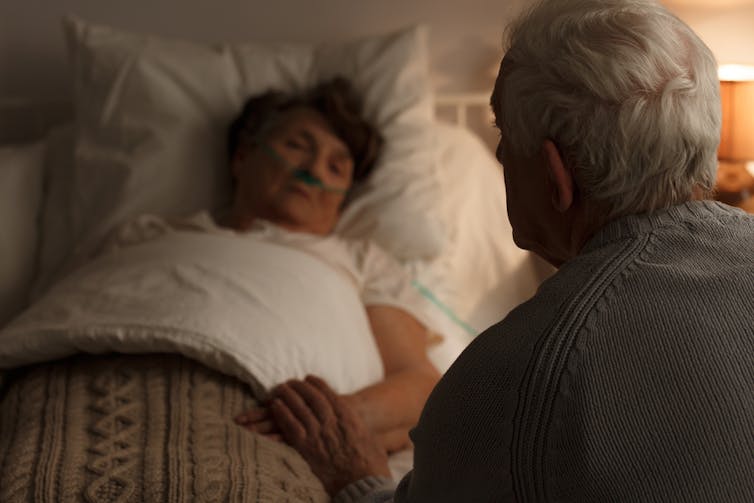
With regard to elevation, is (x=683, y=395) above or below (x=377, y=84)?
above

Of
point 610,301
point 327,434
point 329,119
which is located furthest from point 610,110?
point 329,119

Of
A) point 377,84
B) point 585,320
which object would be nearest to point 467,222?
point 377,84

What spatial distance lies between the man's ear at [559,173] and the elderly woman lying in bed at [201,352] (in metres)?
0.57

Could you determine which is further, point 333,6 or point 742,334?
point 333,6

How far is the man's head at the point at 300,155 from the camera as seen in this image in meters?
2.15

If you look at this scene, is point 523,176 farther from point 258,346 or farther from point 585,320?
point 258,346

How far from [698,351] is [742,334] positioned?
0.15ft

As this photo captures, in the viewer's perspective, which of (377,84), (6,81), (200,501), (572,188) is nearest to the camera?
(572,188)

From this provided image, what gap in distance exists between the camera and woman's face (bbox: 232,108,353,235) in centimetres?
214

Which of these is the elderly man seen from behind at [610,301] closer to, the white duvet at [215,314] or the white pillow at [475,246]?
the white duvet at [215,314]

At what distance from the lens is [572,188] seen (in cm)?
105

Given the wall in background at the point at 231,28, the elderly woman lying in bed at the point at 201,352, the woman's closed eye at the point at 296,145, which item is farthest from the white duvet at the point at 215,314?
the wall in background at the point at 231,28

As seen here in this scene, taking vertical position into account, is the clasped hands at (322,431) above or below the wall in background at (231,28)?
below

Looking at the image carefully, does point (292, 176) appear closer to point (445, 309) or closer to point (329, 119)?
point (329, 119)
